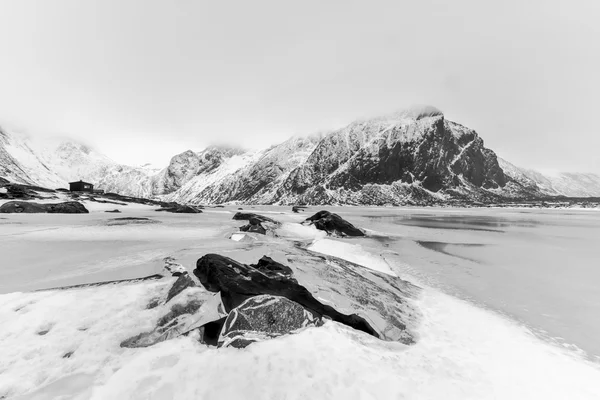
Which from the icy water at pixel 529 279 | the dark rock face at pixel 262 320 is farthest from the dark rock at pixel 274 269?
the icy water at pixel 529 279

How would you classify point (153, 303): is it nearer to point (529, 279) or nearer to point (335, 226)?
point (529, 279)

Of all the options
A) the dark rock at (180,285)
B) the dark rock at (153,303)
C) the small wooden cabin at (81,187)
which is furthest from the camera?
the small wooden cabin at (81,187)

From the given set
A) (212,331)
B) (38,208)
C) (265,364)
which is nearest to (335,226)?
(212,331)

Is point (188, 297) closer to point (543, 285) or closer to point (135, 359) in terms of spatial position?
point (135, 359)

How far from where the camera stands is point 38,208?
35500mm

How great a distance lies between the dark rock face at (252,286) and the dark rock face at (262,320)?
0.36m

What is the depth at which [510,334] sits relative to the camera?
709 centimetres

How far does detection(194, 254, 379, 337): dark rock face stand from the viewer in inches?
279

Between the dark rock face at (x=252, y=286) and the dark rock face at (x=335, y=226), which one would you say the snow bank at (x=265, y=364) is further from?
the dark rock face at (x=335, y=226)

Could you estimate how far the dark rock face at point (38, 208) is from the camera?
33.5 meters

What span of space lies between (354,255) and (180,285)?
36.4 feet

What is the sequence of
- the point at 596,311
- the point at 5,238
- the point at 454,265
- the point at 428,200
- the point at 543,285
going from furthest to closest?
the point at 428,200 → the point at 5,238 → the point at 454,265 → the point at 543,285 → the point at 596,311

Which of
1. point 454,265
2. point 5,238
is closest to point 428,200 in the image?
point 454,265

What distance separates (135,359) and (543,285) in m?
15.0
